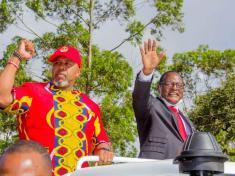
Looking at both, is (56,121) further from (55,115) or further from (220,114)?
(220,114)

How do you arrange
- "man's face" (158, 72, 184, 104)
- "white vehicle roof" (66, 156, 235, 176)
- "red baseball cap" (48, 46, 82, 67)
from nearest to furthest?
"white vehicle roof" (66, 156, 235, 176), "red baseball cap" (48, 46, 82, 67), "man's face" (158, 72, 184, 104)

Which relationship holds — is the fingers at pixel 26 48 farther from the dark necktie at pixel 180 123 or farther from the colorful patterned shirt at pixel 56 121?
the dark necktie at pixel 180 123

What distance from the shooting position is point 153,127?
176 inches

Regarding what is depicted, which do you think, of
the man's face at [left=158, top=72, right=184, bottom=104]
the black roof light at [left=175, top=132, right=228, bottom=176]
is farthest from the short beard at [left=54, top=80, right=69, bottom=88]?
the black roof light at [left=175, top=132, right=228, bottom=176]

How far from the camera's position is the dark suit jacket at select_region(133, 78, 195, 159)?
14.5ft

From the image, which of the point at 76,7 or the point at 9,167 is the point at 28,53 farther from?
the point at 76,7

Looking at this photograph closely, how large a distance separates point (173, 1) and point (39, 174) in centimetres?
1801

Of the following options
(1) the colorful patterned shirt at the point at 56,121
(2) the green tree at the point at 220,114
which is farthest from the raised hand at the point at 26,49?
(2) the green tree at the point at 220,114

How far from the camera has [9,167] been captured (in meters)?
1.96

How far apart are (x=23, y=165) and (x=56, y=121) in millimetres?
2225

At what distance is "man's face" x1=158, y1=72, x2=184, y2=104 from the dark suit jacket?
0.71 feet

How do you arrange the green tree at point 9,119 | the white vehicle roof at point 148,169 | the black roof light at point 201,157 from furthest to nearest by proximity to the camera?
the green tree at point 9,119 → the white vehicle roof at point 148,169 → the black roof light at point 201,157

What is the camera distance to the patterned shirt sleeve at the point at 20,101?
13.3 ft

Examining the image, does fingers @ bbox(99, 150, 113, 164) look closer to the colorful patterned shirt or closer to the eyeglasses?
the colorful patterned shirt
